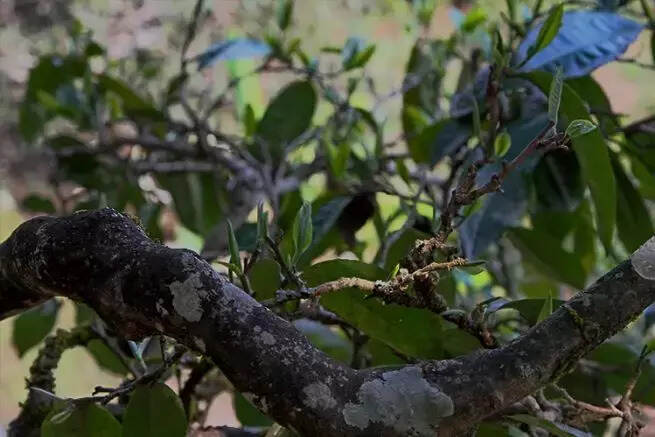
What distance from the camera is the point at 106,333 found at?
536mm

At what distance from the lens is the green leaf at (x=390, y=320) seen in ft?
1.33

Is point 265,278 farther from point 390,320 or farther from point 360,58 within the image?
point 360,58

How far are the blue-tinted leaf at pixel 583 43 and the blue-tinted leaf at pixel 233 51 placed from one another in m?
0.34

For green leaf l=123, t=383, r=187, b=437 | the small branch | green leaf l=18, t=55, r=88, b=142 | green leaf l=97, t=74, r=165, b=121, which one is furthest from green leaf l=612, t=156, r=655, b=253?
green leaf l=18, t=55, r=88, b=142

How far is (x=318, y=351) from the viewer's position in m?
0.31

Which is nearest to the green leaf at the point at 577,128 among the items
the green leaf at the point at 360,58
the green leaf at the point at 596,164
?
the green leaf at the point at 596,164

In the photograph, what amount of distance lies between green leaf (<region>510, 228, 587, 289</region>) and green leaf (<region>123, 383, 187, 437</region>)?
1.18 ft

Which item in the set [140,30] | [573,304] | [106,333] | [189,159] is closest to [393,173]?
[189,159]

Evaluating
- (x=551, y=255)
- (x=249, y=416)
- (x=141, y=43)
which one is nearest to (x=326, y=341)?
(x=249, y=416)

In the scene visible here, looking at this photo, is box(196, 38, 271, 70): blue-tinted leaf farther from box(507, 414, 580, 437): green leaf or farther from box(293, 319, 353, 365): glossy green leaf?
box(507, 414, 580, 437): green leaf

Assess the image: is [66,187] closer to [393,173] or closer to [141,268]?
[393,173]

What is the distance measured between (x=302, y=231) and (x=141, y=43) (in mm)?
1893

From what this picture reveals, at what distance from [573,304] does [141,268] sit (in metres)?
0.18

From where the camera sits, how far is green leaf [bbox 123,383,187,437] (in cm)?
39
